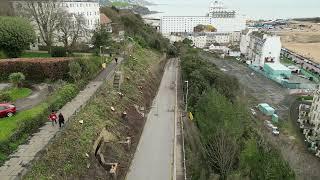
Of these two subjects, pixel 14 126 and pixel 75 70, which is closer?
pixel 14 126

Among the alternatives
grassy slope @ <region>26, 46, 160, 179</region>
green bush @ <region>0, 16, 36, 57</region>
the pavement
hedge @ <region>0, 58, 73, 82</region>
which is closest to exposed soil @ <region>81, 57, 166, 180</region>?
grassy slope @ <region>26, 46, 160, 179</region>

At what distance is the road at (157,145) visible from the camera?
696 inches

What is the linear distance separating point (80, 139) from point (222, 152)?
30.4 ft

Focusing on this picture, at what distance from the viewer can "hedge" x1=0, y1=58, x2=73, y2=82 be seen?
25422 millimetres

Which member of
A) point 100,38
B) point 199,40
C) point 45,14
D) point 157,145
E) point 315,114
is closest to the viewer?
point 157,145

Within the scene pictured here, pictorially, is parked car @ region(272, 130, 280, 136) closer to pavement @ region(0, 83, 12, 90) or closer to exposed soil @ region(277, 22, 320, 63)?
pavement @ region(0, 83, 12, 90)

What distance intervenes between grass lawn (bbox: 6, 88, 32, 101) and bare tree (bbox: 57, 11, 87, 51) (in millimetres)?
12803

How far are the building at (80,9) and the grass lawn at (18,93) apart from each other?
14.8 meters

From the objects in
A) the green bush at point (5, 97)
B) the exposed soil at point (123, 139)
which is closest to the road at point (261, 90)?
the exposed soil at point (123, 139)

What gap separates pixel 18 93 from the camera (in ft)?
77.2

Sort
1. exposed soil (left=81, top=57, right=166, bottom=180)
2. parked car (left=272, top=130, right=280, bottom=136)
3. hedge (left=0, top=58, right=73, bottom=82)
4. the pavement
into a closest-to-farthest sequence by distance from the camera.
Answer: exposed soil (left=81, top=57, right=166, bottom=180) < the pavement < hedge (left=0, top=58, right=73, bottom=82) < parked car (left=272, top=130, right=280, bottom=136)

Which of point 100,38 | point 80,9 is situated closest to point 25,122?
point 100,38

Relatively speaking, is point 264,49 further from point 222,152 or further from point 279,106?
point 222,152

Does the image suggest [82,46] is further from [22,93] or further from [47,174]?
[47,174]
